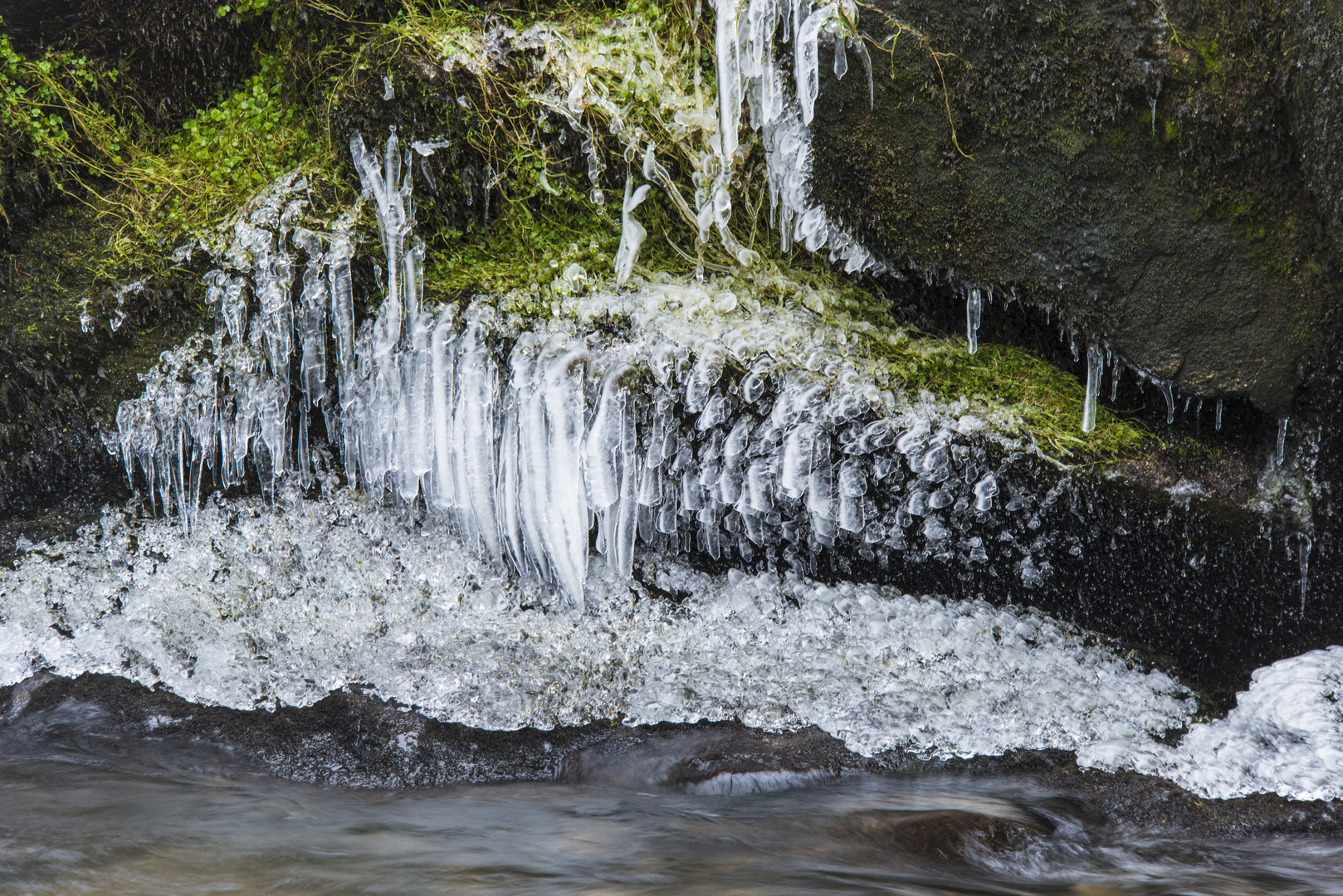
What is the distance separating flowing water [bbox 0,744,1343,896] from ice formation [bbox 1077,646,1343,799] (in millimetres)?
270

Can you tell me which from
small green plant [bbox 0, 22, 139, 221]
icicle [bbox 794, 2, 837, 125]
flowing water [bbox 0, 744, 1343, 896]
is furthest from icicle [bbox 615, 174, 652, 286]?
small green plant [bbox 0, 22, 139, 221]

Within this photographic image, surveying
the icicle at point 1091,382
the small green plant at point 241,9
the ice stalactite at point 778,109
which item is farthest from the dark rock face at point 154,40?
the icicle at point 1091,382

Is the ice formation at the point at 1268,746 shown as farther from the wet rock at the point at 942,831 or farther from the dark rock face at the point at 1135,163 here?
the dark rock face at the point at 1135,163

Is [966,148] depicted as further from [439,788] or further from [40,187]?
[40,187]

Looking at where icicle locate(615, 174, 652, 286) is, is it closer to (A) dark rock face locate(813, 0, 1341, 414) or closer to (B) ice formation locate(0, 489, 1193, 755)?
(A) dark rock face locate(813, 0, 1341, 414)

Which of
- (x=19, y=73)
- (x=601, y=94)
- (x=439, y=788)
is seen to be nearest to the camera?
(x=439, y=788)

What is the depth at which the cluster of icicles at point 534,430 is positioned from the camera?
10.7 ft

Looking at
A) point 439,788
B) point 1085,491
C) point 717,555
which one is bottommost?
point 439,788

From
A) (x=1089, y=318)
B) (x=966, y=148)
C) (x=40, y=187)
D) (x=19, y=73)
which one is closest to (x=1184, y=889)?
(x=1089, y=318)

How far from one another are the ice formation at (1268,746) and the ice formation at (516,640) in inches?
4.9

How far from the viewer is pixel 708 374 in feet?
10.6

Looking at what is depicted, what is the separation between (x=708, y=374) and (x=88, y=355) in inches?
107

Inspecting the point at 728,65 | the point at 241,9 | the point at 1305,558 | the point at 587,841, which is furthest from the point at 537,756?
the point at 241,9

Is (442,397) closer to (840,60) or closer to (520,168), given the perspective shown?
(520,168)
